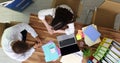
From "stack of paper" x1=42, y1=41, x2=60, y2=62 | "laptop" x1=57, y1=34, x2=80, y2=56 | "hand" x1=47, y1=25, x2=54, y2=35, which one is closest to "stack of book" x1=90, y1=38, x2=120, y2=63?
"laptop" x1=57, y1=34, x2=80, y2=56

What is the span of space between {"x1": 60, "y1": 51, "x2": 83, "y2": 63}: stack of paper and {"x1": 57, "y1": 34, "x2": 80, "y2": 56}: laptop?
0.12 feet

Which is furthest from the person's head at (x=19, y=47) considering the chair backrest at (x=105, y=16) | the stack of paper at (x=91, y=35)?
the chair backrest at (x=105, y=16)

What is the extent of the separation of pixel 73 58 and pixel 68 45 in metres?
0.15

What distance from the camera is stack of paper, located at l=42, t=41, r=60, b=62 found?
2.47 meters

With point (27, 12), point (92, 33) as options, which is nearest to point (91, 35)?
point (92, 33)

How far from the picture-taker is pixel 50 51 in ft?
8.14

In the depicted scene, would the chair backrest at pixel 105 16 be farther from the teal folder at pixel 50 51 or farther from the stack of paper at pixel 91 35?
the teal folder at pixel 50 51

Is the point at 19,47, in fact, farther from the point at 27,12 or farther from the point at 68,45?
the point at 27,12

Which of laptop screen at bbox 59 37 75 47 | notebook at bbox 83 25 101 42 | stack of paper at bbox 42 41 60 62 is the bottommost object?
stack of paper at bbox 42 41 60 62

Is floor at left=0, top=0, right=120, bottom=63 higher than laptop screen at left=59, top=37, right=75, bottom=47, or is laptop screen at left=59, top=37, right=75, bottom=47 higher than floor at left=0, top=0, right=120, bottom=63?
floor at left=0, top=0, right=120, bottom=63

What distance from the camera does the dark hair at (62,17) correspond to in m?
2.34

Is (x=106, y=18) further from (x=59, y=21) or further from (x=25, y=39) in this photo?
(x=25, y=39)

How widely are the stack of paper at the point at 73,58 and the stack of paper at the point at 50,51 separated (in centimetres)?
8

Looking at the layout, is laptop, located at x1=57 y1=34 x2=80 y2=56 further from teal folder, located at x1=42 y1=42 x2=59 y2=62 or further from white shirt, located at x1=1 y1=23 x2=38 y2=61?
white shirt, located at x1=1 y1=23 x2=38 y2=61
